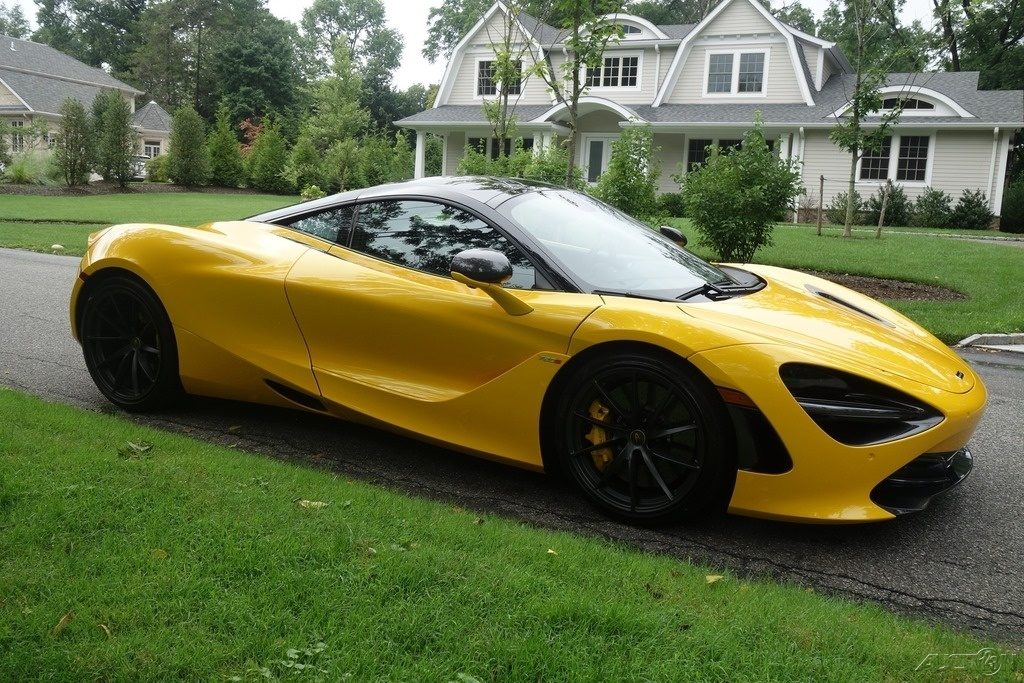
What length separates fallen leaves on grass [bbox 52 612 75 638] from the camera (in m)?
2.25

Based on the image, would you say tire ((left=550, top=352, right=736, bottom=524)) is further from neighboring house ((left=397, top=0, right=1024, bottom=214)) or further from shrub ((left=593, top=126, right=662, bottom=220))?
neighboring house ((left=397, top=0, right=1024, bottom=214))

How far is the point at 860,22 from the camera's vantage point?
17.4m

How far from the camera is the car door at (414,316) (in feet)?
11.8

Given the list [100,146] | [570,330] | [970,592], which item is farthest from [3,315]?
[100,146]

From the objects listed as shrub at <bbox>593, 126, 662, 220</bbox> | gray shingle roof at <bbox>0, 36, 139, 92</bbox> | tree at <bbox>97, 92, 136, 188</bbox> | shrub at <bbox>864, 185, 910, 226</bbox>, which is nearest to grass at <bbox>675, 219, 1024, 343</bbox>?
shrub at <bbox>593, 126, 662, 220</bbox>

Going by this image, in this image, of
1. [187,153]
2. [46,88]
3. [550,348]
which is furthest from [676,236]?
[46,88]

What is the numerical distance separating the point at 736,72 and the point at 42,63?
41.7 m

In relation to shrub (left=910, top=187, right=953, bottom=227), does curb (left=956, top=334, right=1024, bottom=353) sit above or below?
below

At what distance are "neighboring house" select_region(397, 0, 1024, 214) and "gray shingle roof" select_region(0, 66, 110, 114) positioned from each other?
24649 mm

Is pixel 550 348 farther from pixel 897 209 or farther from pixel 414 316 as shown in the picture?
pixel 897 209

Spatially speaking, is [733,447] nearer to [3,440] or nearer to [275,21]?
[3,440]

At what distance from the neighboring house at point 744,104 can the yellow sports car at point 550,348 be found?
2120cm

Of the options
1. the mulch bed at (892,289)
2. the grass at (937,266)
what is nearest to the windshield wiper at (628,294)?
the grass at (937,266)

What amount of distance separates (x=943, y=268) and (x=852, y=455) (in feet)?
35.3
